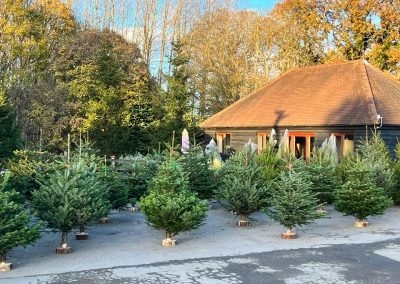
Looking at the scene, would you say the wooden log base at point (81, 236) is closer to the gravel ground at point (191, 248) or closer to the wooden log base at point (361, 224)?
the gravel ground at point (191, 248)

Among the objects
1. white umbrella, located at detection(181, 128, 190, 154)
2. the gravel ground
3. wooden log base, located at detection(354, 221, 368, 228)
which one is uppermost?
white umbrella, located at detection(181, 128, 190, 154)

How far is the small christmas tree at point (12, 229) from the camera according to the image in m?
6.98

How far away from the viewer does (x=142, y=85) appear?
94.8ft

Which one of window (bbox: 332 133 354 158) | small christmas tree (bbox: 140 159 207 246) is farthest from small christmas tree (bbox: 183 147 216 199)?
window (bbox: 332 133 354 158)

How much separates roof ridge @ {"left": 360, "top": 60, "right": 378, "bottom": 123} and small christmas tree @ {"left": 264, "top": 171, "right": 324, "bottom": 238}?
1274 centimetres

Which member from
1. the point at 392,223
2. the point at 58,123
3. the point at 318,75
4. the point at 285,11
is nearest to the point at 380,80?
the point at 318,75

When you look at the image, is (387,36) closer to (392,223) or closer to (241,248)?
(392,223)

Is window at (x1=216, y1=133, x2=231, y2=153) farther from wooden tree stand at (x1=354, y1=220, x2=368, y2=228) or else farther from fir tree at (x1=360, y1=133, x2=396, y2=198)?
wooden tree stand at (x1=354, y1=220, x2=368, y2=228)

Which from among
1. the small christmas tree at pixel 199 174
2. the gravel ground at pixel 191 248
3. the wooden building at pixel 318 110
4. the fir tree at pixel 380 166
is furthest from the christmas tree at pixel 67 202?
the wooden building at pixel 318 110

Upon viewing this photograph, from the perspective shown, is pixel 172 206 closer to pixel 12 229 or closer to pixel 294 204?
pixel 294 204

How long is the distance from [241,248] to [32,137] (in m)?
23.7

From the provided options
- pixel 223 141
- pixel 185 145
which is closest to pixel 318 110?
pixel 223 141

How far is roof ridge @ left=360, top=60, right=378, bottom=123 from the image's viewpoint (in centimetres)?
2154

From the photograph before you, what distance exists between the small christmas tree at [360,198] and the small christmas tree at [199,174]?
380 cm
